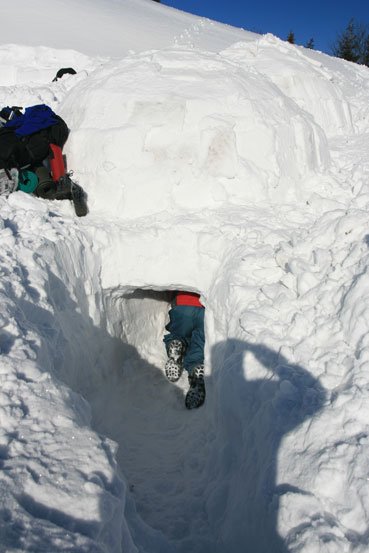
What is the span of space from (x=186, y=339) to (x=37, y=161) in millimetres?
2400

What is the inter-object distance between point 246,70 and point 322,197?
7.61 feet

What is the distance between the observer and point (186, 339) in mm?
4551

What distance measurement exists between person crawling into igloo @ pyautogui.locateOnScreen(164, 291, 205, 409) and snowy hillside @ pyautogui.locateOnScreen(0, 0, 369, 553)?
7.8 inches

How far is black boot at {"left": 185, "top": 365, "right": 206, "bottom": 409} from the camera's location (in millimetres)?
3908

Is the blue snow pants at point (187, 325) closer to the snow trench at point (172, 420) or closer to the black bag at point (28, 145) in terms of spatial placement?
the snow trench at point (172, 420)

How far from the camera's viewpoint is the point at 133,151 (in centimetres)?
438

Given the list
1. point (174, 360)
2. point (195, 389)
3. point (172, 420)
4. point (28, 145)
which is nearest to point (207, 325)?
point (195, 389)

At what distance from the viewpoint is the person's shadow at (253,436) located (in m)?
2.27

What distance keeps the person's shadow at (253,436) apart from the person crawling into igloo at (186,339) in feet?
3.16

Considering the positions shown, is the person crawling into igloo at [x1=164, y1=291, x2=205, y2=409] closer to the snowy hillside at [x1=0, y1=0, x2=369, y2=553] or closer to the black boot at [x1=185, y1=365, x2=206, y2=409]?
the black boot at [x1=185, y1=365, x2=206, y2=409]

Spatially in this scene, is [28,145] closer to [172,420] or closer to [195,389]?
A: [195,389]

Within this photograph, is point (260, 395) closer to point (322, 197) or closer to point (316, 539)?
point (316, 539)

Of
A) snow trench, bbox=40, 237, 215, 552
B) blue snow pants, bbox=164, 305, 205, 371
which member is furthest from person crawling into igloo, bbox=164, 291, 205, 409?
snow trench, bbox=40, 237, 215, 552

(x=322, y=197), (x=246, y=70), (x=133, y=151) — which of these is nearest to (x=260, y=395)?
(x=322, y=197)
